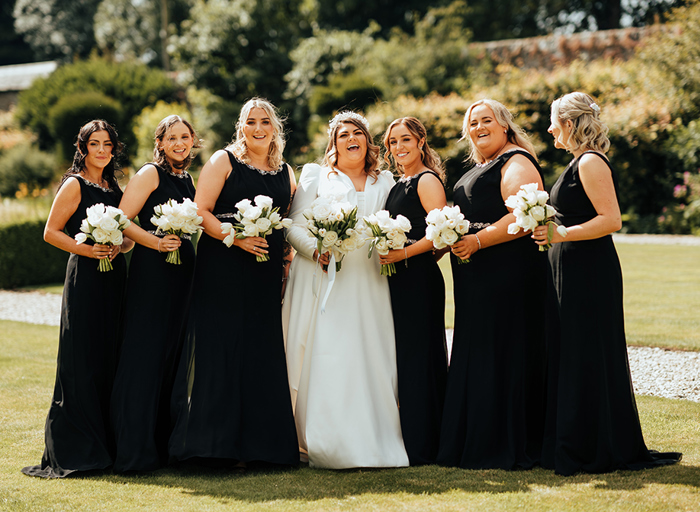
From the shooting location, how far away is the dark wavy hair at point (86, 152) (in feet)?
16.9

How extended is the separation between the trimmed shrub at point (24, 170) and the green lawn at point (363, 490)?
77.1 feet

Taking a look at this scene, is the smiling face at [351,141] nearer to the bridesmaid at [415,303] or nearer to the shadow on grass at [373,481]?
the bridesmaid at [415,303]

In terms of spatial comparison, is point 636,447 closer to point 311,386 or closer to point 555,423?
point 555,423

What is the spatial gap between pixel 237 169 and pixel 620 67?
19982mm

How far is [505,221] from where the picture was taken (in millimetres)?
4871

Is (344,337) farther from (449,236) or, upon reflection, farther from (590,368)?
(590,368)

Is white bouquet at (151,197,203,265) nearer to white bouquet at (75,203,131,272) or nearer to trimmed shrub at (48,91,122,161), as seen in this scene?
white bouquet at (75,203,131,272)

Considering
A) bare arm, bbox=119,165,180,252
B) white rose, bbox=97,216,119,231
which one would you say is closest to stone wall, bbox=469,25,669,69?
bare arm, bbox=119,165,180,252

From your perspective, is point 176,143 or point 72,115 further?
point 72,115

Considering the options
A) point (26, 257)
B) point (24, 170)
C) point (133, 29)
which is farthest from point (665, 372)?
point (133, 29)

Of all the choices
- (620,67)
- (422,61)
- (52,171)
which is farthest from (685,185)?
(52,171)

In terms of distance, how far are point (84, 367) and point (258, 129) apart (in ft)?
6.77

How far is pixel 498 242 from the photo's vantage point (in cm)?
494

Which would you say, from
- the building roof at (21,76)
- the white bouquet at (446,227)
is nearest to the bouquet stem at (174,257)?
the white bouquet at (446,227)
